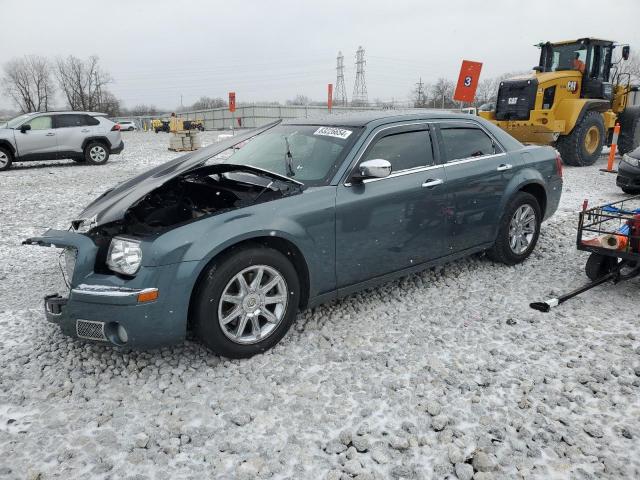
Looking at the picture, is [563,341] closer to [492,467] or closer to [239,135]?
[492,467]

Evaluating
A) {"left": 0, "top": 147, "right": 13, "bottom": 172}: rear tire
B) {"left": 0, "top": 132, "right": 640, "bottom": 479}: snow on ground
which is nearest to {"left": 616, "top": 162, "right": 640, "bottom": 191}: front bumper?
{"left": 0, "top": 132, "right": 640, "bottom": 479}: snow on ground

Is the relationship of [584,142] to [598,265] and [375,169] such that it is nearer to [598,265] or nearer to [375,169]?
[598,265]

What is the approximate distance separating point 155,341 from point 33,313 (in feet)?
5.70

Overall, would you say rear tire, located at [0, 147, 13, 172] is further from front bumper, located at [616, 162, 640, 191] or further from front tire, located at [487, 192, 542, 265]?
front bumper, located at [616, 162, 640, 191]

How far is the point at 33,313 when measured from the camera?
158 inches

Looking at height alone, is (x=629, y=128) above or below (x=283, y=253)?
above

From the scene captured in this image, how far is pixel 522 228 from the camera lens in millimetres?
5031

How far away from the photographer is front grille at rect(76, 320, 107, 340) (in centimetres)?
292

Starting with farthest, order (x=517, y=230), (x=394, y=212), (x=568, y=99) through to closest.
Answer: (x=568, y=99)
(x=517, y=230)
(x=394, y=212)

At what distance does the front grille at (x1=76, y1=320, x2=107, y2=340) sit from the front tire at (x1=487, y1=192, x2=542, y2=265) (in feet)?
11.9

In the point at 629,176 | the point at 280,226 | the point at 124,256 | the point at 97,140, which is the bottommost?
the point at 629,176

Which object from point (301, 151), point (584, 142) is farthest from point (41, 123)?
point (584, 142)

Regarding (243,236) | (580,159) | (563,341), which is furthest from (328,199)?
(580,159)

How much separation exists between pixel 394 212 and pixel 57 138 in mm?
13158
